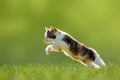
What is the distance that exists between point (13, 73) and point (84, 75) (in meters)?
1.49

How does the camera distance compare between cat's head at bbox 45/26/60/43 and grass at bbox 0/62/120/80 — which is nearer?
grass at bbox 0/62/120/80

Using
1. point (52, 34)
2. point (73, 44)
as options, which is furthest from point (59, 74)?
point (52, 34)

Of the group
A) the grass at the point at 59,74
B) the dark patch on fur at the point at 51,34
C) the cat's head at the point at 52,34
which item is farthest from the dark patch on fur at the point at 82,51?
the grass at the point at 59,74

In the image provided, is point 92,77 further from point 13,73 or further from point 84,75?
point 13,73

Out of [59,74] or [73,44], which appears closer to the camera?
[59,74]

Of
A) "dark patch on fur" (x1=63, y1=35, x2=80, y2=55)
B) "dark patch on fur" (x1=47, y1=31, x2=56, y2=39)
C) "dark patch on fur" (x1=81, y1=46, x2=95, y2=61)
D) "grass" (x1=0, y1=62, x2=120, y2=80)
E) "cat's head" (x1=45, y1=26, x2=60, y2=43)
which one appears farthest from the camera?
"dark patch on fur" (x1=47, y1=31, x2=56, y2=39)

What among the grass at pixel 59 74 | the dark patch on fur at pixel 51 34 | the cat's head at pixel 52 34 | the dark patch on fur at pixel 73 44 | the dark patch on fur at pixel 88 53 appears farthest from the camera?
the dark patch on fur at pixel 51 34

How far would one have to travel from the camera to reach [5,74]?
1192 cm

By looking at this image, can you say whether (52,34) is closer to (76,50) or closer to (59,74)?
(76,50)

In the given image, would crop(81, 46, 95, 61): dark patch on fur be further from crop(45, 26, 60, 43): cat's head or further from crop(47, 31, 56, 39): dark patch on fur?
crop(47, 31, 56, 39): dark patch on fur

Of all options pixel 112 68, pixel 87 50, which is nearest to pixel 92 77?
pixel 112 68

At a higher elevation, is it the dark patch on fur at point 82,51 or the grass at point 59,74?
the grass at point 59,74

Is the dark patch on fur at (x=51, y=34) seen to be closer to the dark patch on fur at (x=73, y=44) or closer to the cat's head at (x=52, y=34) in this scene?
the cat's head at (x=52, y=34)

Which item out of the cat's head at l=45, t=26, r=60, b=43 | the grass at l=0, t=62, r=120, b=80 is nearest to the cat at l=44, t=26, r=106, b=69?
the cat's head at l=45, t=26, r=60, b=43
